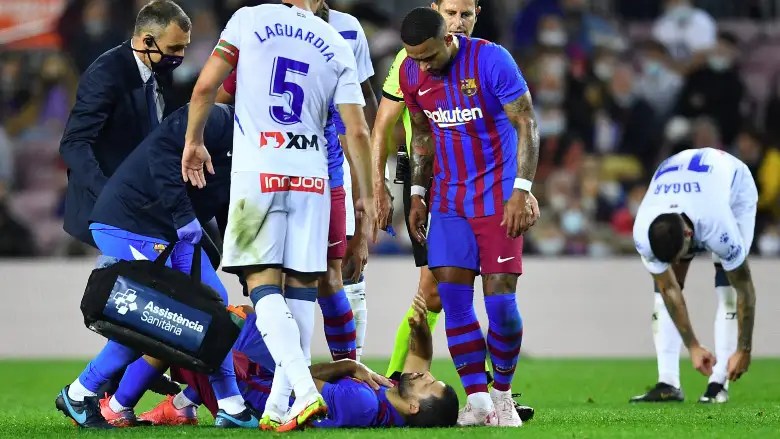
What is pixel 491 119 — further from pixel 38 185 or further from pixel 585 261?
pixel 38 185

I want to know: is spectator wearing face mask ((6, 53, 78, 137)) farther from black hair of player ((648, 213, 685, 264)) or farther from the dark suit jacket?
black hair of player ((648, 213, 685, 264))

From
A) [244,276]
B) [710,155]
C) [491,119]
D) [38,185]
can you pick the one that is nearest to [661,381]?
[710,155]

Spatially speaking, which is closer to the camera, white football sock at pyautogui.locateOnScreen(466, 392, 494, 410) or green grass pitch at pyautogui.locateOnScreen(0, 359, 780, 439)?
green grass pitch at pyautogui.locateOnScreen(0, 359, 780, 439)

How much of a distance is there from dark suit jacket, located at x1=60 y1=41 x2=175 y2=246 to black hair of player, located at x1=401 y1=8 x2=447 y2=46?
1558 mm

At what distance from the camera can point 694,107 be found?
15.3 meters

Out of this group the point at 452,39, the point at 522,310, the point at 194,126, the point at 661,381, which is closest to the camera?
the point at 194,126

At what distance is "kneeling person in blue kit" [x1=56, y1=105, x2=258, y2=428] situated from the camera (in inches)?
257

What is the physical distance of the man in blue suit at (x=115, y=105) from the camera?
700cm

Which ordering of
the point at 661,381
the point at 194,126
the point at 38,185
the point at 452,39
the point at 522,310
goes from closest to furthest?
1. the point at 194,126
2. the point at 452,39
3. the point at 661,381
4. the point at 522,310
5. the point at 38,185

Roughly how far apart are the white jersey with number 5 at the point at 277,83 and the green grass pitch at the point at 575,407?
4.22ft

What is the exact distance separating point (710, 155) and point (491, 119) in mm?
2756

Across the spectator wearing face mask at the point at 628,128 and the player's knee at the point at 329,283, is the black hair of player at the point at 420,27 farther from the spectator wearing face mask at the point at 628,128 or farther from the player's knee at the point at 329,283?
the spectator wearing face mask at the point at 628,128

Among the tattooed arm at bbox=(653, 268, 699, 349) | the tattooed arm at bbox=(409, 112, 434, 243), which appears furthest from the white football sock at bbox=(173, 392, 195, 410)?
the tattooed arm at bbox=(653, 268, 699, 349)

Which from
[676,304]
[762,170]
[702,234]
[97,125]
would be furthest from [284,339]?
[762,170]
